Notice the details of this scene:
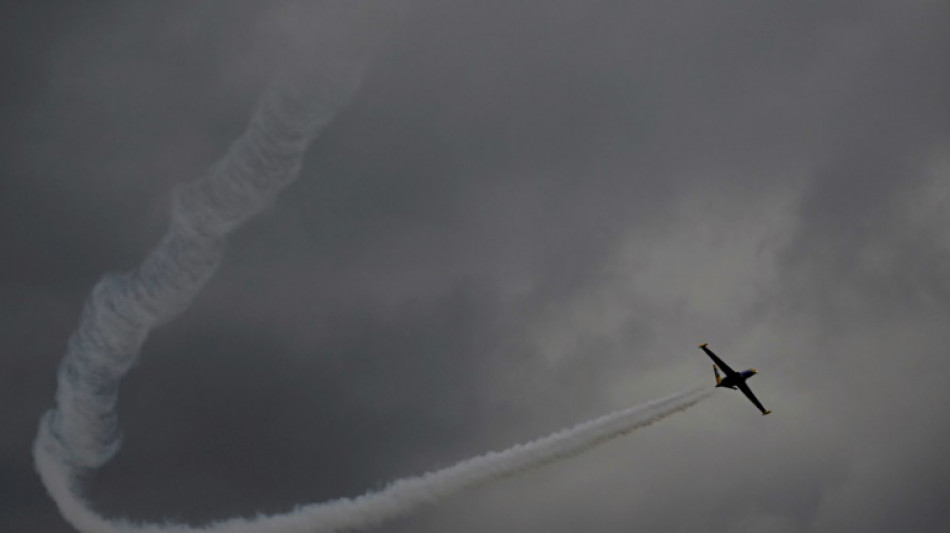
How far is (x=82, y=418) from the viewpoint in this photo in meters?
109

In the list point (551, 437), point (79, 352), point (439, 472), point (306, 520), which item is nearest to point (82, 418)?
point (79, 352)

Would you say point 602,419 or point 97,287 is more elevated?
point 97,287

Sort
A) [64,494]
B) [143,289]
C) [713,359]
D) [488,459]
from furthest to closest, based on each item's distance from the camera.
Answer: [713,359]
[488,459]
[64,494]
[143,289]

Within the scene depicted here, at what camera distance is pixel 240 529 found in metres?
120

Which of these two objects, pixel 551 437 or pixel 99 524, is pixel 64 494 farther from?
pixel 551 437

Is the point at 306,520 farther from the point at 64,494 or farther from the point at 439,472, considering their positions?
the point at 64,494

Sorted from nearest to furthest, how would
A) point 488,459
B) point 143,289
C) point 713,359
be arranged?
point 143,289
point 488,459
point 713,359

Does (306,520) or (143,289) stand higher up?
(143,289)

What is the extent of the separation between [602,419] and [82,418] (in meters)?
48.8

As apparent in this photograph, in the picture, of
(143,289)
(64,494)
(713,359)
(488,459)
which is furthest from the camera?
(713,359)

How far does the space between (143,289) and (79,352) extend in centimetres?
925

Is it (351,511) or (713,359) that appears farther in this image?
(713,359)

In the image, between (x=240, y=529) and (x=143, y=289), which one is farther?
(x=240, y=529)

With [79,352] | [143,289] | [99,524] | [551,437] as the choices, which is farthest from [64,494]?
[551,437]
